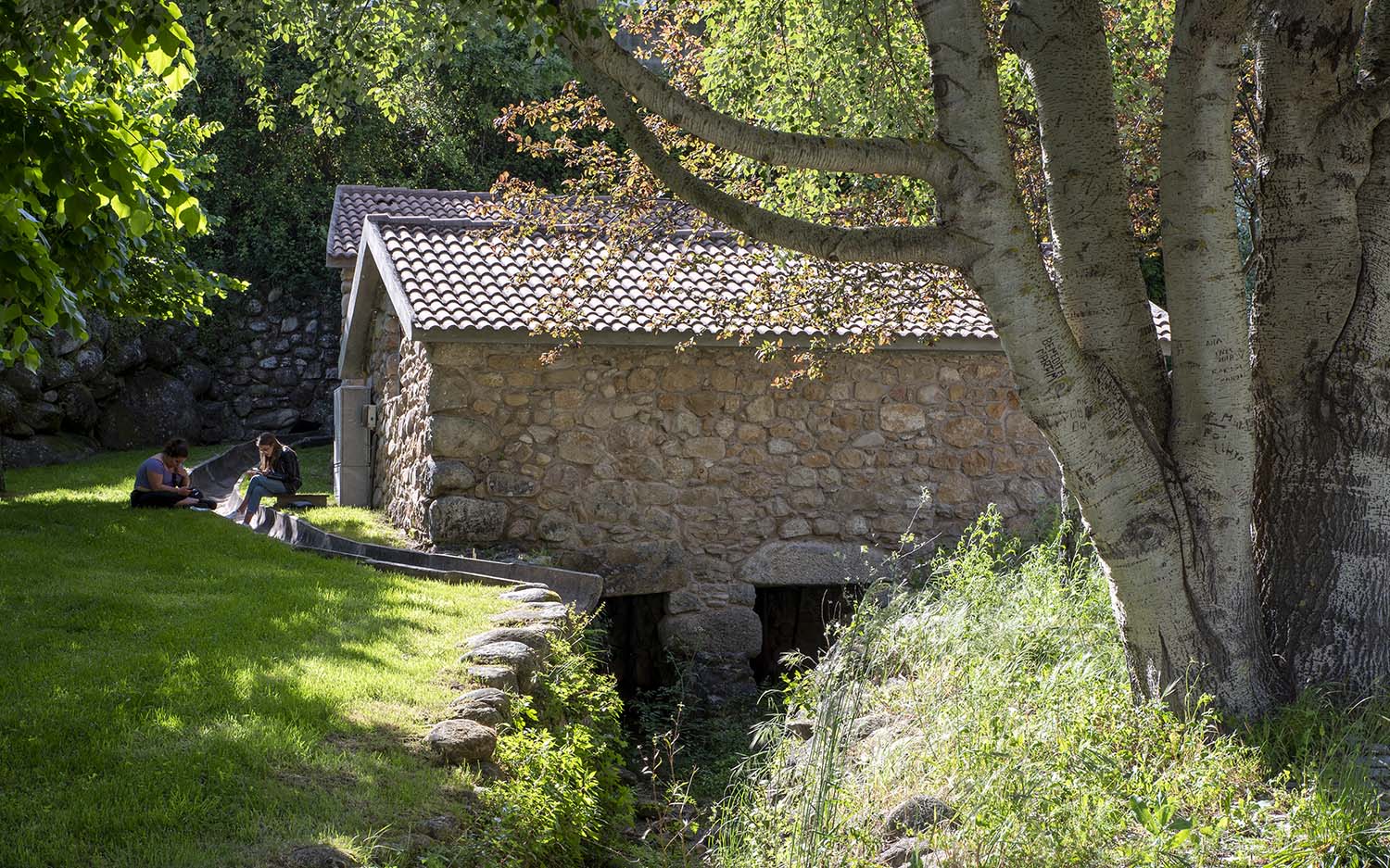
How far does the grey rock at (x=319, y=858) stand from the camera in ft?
12.2

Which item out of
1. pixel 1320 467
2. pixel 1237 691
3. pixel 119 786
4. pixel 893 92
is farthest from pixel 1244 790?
pixel 893 92

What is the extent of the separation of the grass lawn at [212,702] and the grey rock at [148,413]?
512 inches

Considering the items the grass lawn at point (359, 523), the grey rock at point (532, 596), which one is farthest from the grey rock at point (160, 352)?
the grey rock at point (532, 596)

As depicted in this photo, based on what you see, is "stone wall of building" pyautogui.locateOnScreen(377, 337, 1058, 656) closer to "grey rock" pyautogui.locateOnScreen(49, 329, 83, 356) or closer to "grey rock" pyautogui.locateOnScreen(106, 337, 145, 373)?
"grey rock" pyautogui.locateOnScreen(49, 329, 83, 356)

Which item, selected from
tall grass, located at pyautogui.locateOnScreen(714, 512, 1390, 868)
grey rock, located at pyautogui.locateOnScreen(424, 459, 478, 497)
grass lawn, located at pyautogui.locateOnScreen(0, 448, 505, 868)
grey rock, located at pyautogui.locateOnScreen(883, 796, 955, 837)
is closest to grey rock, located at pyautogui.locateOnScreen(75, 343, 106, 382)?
grass lawn, located at pyautogui.locateOnScreen(0, 448, 505, 868)

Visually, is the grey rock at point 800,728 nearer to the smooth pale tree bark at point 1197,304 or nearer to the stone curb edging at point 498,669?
the stone curb edging at point 498,669

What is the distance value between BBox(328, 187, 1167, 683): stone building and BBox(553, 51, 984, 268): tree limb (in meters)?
4.68

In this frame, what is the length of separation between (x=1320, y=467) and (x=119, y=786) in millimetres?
4809

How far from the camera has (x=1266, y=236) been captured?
5004 millimetres

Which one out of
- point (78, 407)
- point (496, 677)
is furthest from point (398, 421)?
point (78, 407)

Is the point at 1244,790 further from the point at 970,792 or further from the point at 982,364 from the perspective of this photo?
the point at 982,364

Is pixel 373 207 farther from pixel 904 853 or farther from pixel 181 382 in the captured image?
pixel 904 853

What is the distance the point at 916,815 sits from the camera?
4.52 meters

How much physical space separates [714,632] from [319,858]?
6.90 metres
